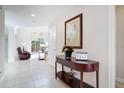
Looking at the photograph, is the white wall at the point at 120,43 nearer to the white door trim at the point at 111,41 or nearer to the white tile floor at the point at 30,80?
the white door trim at the point at 111,41

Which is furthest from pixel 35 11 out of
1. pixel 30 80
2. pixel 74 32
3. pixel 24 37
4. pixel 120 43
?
pixel 24 37

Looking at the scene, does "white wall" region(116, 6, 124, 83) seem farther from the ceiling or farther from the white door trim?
the ceiling

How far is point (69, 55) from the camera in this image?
3.83 m

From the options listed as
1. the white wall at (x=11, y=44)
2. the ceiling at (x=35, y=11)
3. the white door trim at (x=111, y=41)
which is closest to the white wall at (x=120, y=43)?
the white door trim at (x=111, y=41)

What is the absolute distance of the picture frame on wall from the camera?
391 centimetres

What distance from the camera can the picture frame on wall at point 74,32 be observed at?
3909mm

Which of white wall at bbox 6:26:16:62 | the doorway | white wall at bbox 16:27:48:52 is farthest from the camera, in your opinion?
white wall at bbox 16:27:48:52

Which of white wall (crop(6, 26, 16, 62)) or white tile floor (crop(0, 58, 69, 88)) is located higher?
white wall (crop(6, 26, 16, 62))

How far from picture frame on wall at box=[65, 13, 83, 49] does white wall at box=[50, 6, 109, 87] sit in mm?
173

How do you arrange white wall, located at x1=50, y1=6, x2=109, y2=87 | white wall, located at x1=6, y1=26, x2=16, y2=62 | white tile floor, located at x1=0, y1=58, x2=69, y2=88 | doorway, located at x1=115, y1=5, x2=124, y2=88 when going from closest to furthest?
1. white wall, located at x1=50, y1=6, x2=109, y2=87
2. white tile floor, located at x1=0, y1=58, x2=69, y2=88
3. doorway, located at x1=115, y1=5, x2=124, y2=88
4. white wall, located at x1=6, y1=26, x2=16, y2=62

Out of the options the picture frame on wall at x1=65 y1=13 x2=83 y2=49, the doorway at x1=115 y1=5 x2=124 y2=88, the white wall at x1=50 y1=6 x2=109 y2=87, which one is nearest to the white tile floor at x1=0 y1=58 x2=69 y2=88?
the white wall at x1=50 y1=6 x2=109 y2=87

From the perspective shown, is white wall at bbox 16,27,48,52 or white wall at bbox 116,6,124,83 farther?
white wall at bbox 16,27,48,52

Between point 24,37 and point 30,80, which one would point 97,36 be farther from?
point 24,37

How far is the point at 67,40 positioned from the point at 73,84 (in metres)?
1.79
